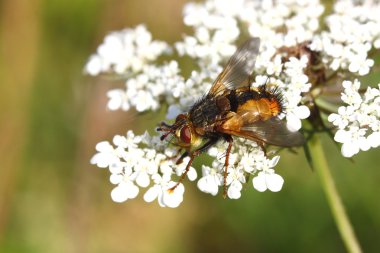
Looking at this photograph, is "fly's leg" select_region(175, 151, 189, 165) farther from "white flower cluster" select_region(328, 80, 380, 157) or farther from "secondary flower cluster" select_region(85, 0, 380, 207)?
"white flower cluster" select_region(328, 80, 380, 157)

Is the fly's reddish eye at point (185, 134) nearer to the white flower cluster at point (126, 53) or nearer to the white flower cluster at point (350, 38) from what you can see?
the white flower cluster at point (350, 38)

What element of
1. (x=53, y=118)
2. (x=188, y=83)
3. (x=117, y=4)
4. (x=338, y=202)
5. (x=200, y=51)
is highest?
(x=117, y=4)

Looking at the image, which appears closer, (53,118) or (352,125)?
(352,125)

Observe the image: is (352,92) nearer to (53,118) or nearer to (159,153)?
(159,153)


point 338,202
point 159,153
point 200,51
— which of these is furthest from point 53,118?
point 338,202

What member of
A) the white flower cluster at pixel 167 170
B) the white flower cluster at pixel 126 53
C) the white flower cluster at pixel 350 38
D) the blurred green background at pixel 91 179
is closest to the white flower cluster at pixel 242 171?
the white flower cluster at pixel 167 170
